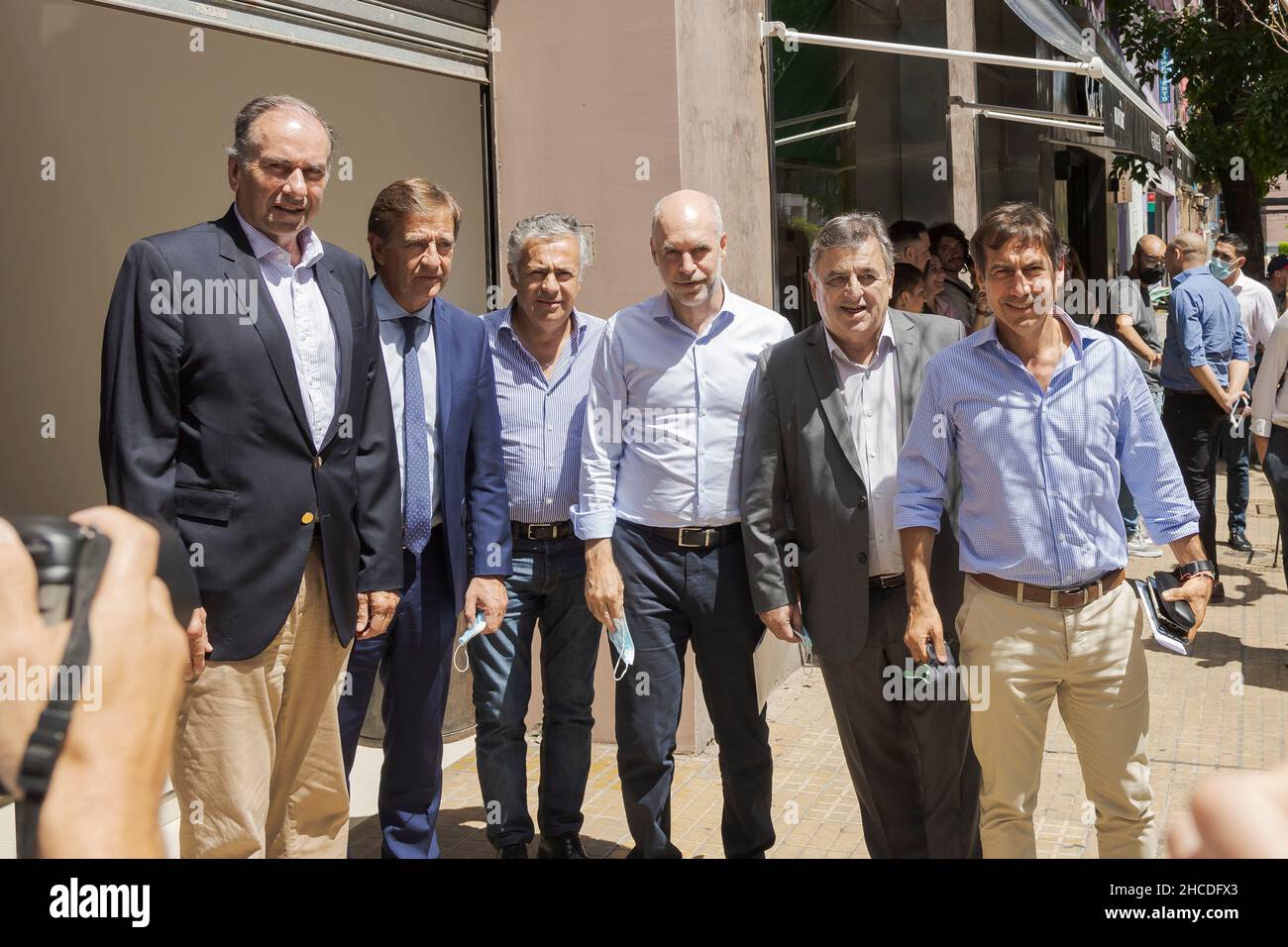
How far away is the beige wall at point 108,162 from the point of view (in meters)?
6.18

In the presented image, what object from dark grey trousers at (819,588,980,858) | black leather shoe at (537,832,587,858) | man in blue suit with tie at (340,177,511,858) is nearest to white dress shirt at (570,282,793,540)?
man in blue suit with tie at (340,177,511,858)

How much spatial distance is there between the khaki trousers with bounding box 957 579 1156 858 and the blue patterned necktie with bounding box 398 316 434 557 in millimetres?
1636

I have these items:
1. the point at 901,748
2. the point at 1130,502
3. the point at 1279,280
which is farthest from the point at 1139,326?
the point at 901,748

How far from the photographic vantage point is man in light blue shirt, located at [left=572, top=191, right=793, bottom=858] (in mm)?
3900

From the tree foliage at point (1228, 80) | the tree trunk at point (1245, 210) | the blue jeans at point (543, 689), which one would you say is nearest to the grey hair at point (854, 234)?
the blue jeans at point (543, 689)

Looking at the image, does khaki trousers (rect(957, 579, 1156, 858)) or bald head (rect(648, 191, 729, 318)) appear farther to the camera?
bald head (rect(648, 191, 729, 318))

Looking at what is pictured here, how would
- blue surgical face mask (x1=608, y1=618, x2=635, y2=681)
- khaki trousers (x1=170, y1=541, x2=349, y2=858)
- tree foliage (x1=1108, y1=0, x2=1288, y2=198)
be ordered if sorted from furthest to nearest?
tree foliage (x1=1108, y1=0, x2=1288, y2=198), blue surgical face mask (x1=608, y1=618, x2=635, y2=681), khaki trousers (x1=170, y1=541, x2=349, y2=858)

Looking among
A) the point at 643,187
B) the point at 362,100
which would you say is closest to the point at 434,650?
the point at 643,187

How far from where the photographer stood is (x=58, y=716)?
3.17ft

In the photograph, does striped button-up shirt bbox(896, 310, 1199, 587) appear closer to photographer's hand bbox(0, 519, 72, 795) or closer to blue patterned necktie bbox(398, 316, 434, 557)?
blue patterned necktie bbox(398, 316, 434, 557)

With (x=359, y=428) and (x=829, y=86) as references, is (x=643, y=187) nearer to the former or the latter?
(x=359, y=428)

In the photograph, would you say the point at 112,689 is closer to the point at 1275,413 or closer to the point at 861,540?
the point at 861,540

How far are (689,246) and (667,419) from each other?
53 cm

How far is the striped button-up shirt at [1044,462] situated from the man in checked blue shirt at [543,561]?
1274 millimetres
